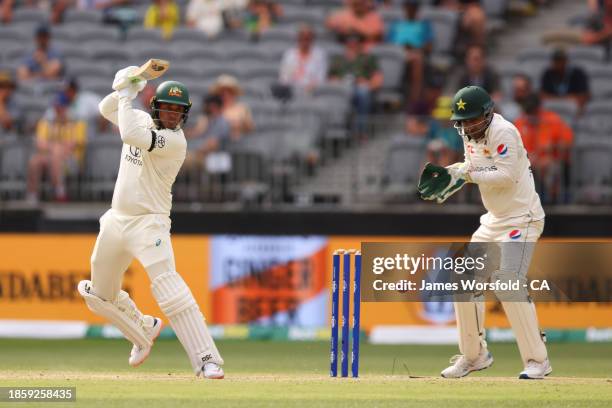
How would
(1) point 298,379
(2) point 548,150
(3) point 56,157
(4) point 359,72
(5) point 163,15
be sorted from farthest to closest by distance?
(5) point 163,15 < (4) point 359,72 < (3) point 56,157 < (2) point 548,150 < (1) point 298,379

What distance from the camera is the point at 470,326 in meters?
10.2

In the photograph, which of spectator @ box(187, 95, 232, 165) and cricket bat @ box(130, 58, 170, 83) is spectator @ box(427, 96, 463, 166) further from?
cricket bat @ box(130, 58, 170, 83)

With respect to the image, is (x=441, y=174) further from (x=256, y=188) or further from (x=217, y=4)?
(x=217, y=4)

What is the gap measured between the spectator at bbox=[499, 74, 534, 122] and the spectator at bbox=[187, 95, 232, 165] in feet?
10.4

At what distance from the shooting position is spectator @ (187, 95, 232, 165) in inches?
614

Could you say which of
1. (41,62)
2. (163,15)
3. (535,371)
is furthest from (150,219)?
(163,15)

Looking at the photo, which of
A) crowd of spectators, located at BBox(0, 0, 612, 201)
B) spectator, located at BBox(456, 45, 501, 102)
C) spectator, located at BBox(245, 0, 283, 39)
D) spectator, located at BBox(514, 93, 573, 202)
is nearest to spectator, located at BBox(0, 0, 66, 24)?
crowd of spectators, located at BBox(0, 0, 612, 201)

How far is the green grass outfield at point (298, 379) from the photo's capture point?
866 cm

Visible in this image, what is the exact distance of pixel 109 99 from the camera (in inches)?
402

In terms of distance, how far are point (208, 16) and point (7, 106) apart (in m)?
3.12

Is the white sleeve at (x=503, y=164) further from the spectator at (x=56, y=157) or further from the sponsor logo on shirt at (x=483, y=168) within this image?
the spectator at (x=56, y=157)

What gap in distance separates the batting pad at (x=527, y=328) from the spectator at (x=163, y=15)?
33.7 ft

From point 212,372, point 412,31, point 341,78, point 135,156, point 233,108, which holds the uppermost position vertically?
point 412,31

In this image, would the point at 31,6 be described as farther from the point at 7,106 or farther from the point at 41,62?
the point at 7,106
